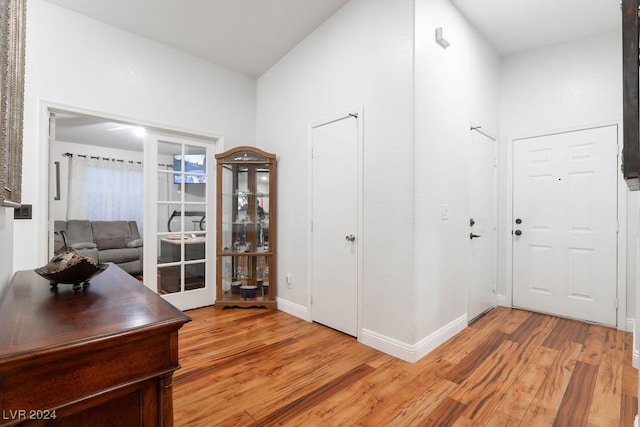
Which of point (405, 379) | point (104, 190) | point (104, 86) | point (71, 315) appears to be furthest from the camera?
point (104, 190)

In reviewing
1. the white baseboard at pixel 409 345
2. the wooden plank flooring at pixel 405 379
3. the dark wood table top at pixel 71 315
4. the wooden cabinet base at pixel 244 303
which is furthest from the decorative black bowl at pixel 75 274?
the wooden cabinet base at pixel 244 303

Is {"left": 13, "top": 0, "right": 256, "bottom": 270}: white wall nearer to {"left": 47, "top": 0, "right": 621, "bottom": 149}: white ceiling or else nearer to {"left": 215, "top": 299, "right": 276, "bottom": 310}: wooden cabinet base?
{"left": 47, "top": 0, "right": 621, "bottom": 149}: white ceiling

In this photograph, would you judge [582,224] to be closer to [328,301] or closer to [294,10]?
[328,301]

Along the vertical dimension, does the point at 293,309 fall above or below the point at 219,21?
below

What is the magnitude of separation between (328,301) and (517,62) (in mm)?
3367

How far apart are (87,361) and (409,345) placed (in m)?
1.98

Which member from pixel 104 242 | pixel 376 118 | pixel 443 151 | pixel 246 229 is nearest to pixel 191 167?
pixel 246 229

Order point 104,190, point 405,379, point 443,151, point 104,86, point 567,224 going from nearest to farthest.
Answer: point 405,379, point 443,151, point 104,86, point 567,224, point 104,190

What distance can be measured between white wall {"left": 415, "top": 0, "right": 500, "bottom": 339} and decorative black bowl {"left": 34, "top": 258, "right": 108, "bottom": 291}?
191 centimetres

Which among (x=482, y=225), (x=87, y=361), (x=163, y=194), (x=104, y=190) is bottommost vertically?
(x=87, y=361)

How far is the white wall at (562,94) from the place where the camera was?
110 inches

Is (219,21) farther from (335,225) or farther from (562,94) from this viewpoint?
(562,94)

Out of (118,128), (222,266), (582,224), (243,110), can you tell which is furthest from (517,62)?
(118,128)

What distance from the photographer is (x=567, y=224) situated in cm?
306
